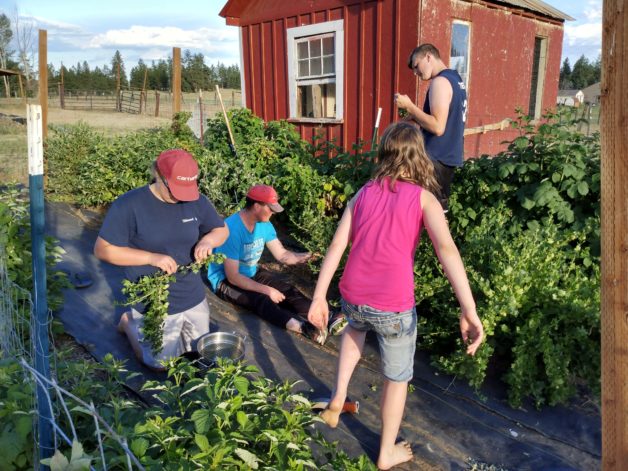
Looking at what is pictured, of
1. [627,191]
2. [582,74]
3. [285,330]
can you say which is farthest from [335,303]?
[582,74]

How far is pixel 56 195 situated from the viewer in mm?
8117

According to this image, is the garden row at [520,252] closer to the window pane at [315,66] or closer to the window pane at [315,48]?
the window pane at [315,66]

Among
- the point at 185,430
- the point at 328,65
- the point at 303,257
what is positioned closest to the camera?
the point at 185,430

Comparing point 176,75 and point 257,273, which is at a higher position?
point 176,75

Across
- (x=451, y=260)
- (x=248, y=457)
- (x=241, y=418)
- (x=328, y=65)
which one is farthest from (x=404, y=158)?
(x=328, y=65)

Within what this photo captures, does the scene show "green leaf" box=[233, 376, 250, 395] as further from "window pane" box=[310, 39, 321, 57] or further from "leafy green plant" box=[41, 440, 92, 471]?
"window pane" box=[310, 39, 321, 57]

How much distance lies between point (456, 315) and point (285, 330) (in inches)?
55.1

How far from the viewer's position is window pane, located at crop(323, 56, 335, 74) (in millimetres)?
8188

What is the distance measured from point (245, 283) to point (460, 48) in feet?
18.5

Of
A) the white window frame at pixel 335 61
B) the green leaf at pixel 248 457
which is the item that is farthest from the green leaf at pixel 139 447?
the white window frame at pixel 335 61

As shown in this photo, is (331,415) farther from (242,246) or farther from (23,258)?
(23,258)

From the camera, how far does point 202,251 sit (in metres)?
3.30

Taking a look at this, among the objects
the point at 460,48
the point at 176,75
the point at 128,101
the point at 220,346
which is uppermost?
the point at 128,101

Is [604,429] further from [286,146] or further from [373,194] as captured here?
[286,146]
